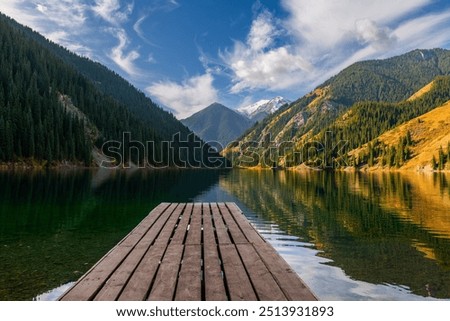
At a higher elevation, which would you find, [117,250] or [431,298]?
[117,250]

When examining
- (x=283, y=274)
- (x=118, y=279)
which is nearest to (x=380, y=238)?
(x=283, y=274)

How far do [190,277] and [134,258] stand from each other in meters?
2.77

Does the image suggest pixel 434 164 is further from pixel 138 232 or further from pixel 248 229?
pixel 138 232

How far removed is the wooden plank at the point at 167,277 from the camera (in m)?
7.99

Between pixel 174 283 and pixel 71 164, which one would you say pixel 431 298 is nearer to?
pixel 174 283

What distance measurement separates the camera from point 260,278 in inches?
358

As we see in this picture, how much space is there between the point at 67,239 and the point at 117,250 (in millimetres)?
11289

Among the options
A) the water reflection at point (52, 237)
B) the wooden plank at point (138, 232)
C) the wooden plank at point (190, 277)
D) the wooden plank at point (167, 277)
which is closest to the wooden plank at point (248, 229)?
the wooden plank at point (190, 277)

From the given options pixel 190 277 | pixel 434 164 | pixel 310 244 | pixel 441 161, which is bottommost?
pixel 310 244

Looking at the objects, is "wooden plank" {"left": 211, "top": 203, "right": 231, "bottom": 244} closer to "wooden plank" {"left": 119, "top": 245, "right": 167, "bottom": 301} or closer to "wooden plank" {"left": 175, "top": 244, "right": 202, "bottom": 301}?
"wooden plank" {"left": 175, "top": 244, "right": 202, "bottom": 301}

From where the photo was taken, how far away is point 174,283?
8.79 m

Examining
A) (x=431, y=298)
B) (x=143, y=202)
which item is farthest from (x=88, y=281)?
(x=143, y=202)

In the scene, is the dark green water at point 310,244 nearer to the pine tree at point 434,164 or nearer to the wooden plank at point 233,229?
the wooden plank at point 233,229
